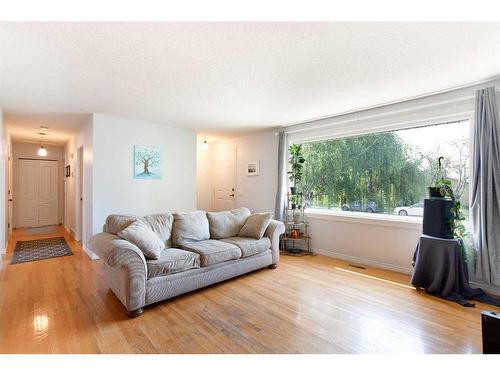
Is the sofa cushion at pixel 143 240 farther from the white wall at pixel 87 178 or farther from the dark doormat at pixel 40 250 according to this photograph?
the dark doormat at pixel 40 250

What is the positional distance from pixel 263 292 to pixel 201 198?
4.24m

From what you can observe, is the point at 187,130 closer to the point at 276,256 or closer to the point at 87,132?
the point at 87,132

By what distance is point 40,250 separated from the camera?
4457mm

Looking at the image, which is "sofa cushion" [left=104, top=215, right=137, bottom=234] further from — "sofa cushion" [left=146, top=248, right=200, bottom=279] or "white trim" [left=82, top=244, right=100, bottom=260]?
"white trim" [left=82, top=244, right=100, bottom=260]

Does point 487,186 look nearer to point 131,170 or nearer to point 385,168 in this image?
point 385,168

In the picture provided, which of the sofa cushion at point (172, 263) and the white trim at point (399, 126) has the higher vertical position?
the white trim at point (399, 126)

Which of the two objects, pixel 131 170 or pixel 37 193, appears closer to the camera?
pixel 131 170

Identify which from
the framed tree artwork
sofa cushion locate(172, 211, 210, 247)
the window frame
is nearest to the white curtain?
the window frame

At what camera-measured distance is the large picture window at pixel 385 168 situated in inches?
124

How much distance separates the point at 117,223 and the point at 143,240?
1.66ft

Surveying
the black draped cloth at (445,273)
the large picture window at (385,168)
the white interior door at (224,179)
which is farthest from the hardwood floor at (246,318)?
the white interior door at (224,179)

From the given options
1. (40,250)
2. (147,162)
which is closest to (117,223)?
(147,162)

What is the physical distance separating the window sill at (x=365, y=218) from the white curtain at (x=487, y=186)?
0.67 meters

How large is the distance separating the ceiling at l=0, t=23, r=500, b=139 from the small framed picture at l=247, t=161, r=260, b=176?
179cm
